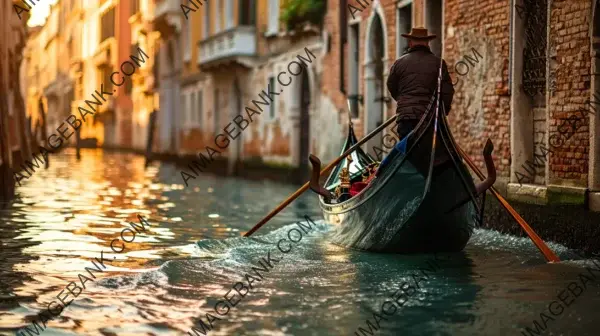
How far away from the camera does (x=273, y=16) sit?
73.7 feet

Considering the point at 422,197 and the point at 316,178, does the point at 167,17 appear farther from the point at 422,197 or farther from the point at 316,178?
the point at 422,197

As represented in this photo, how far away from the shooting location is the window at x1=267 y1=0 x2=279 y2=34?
2230 centimetres

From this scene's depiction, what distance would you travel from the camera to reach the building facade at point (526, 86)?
955 cm

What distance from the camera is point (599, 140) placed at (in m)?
9.32

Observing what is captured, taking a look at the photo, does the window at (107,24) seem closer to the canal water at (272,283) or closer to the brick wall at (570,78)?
the canal water at (272,283)

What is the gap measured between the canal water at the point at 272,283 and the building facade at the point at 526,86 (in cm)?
72

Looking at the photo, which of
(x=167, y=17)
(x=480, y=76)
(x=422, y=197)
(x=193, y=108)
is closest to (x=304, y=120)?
(x=480, y=76)

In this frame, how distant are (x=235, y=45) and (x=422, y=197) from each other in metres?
16.5

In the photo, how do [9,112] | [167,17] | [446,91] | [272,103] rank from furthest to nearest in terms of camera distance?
[167,17]
[272,103]
[9,112]
[446,91]

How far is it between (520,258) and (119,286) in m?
3.18

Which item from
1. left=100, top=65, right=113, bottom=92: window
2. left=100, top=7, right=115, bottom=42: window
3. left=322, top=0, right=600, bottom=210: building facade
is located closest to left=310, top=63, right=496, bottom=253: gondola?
left=322, top=0, right=600, bottom=210: building facade

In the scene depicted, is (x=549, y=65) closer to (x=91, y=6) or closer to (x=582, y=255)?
(x=582, y=255)

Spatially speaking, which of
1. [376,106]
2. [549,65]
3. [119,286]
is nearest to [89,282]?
[119,286]

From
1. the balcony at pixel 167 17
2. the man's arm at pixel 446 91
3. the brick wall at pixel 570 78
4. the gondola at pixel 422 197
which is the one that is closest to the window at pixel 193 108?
the balcony at pixel 167 17
